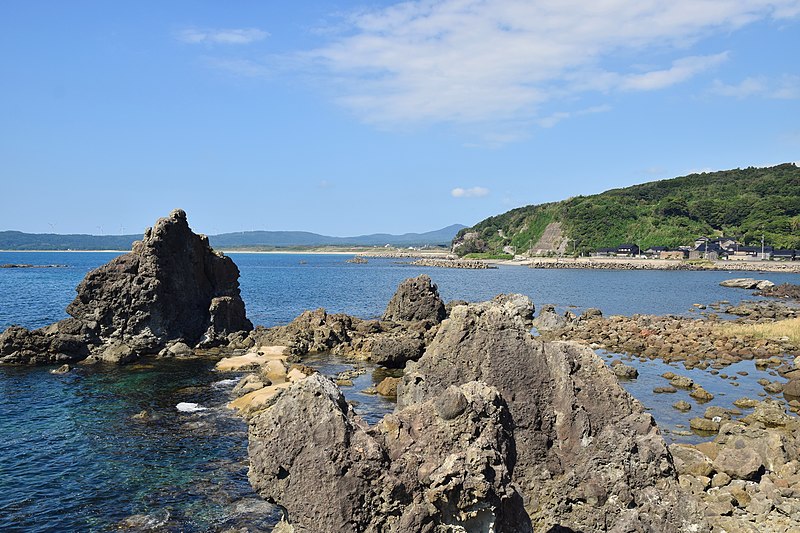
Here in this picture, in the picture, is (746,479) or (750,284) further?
(750,284)

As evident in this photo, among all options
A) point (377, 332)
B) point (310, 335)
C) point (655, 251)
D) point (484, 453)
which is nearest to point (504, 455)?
point (484, 453)

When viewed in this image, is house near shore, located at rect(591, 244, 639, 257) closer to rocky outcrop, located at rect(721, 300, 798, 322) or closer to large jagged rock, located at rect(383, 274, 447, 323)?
rocky outcrop, located at rect(721, 300, 798, 322)

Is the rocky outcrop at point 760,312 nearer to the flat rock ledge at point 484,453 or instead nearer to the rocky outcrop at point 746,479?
the rocky outcrop at point 746,479

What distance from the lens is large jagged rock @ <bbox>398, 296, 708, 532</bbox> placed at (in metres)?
10.0

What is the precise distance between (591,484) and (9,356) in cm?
3676

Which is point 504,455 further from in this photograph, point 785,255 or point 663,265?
point 785,255

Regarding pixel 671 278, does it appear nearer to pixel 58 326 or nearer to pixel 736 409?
pixel 736 409

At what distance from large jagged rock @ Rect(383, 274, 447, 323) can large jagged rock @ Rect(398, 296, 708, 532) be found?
121ft

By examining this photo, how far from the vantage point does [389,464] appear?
8.34 meters

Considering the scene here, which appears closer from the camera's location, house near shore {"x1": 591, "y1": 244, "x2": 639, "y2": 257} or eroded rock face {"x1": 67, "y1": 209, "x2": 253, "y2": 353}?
eroded rock face {"x1": 67, "y1": 209, "x2": 253, "y2": 353}

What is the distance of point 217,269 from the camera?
46031 millimetres

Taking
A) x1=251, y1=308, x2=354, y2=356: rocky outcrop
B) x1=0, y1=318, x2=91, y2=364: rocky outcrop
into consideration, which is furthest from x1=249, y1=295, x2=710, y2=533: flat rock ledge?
x1=0, y1=318, x2=91, y2=364: rocky outcrop

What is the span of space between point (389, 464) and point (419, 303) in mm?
41579

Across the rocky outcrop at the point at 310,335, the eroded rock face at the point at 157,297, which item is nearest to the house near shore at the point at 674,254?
the rocky outcrop at the point at 310,335
